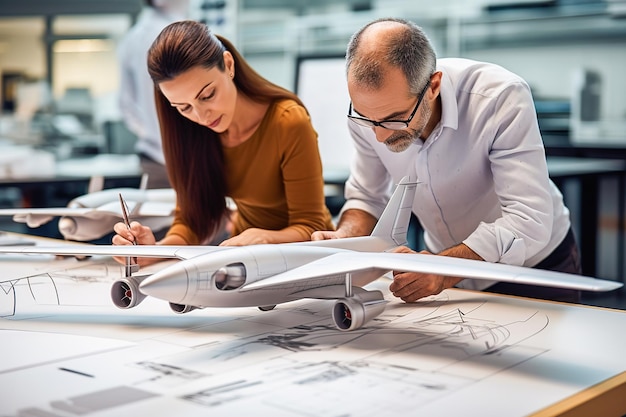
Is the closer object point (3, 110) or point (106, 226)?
point (106, 226)

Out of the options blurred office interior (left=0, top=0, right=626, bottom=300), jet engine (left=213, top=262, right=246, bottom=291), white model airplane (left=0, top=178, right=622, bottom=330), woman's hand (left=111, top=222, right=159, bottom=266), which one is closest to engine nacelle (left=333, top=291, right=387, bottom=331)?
white model airplane (left=0, top=178, right=622, bottom=330)

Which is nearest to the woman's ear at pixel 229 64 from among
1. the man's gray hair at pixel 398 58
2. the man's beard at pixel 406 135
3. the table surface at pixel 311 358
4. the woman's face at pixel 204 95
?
the woman's face at pixel 204 95

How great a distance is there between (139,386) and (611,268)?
4.79 meters

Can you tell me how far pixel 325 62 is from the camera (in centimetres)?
420

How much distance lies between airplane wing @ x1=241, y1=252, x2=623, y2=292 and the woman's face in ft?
2.47

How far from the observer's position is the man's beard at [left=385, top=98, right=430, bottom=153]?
1.94 meters

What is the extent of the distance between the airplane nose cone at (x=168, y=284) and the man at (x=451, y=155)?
1.84 feet

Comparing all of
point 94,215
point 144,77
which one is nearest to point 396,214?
point 94,215

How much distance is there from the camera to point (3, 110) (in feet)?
26.5

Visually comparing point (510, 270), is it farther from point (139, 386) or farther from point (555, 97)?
point (555, 97)

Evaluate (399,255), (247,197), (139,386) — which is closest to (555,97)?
(247,197)

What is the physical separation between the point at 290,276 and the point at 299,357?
159 mm

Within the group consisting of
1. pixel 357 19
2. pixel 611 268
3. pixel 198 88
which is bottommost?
pixel 611 268

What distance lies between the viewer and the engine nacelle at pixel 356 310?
1.55 m
